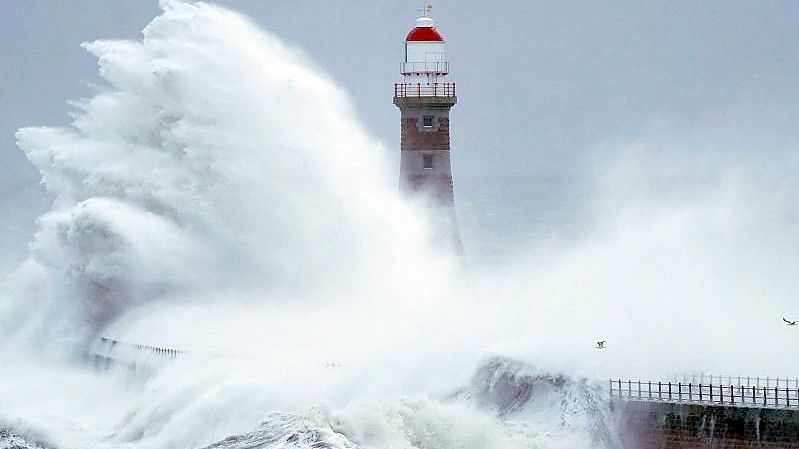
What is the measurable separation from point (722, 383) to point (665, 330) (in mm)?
2588

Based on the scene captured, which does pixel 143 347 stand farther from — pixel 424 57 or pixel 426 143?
pixel 424 57

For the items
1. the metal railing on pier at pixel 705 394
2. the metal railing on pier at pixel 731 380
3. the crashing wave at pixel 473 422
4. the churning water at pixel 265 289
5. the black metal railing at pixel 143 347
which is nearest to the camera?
the metal railing on pier at pixel 705 394

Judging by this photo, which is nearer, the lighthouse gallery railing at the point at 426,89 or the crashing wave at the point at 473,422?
the crashing wave at the point at 473,422

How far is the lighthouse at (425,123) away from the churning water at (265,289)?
0.61 metres

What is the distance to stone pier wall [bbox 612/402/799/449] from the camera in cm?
2206

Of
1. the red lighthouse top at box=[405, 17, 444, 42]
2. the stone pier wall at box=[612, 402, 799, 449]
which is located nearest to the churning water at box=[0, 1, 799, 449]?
the stone pier wall at box=[612, 402, 799, 449]

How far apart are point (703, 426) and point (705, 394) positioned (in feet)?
1.67

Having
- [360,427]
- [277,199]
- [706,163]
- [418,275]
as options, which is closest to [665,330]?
[360,427]

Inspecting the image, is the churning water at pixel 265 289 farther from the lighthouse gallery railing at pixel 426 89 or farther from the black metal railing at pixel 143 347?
the lighthouse gallery railing at pixel 426 89

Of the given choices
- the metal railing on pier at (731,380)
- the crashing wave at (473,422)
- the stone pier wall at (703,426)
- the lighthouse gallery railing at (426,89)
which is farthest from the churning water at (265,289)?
the lighthouse gallery railing at (426,89)

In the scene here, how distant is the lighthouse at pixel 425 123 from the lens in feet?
106

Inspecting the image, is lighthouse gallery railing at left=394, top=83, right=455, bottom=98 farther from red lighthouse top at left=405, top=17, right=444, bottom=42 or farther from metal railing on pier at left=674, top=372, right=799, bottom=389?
metal railing on pier at left=674, top=372, right=799, bottom=389

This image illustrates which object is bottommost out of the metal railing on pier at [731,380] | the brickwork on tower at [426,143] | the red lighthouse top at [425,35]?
the metal railing on pier at [731,380]

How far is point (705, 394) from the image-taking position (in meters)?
22.8
